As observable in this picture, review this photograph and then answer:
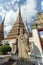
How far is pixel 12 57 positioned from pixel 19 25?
9074 millimetres

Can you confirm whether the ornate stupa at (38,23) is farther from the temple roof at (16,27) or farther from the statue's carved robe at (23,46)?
Answer: the temple roof at (16,27)

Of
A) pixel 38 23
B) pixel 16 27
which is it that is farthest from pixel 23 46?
pixel 16 27

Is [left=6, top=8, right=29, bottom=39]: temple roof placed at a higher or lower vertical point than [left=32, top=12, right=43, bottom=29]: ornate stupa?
higher

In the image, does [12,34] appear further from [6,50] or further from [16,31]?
[6,50]

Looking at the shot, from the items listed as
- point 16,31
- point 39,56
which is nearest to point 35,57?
point 39,56

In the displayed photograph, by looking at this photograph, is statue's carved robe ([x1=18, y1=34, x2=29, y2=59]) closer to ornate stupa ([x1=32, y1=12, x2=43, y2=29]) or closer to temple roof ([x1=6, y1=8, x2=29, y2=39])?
ornate stupa ([x1=32, y1=12, x2=43, y2=29])

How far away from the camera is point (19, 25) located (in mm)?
24797

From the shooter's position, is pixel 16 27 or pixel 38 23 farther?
pixel 16 27

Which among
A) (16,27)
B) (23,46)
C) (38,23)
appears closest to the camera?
(38,23)

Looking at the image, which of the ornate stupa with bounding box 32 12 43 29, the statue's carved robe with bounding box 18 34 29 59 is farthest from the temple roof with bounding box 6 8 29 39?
the ornate stupa with bounding box 32 12 43 29

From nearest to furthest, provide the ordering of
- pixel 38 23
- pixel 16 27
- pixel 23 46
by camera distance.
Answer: pixel 38 23 → pixel 23 46 → pixel 16 27


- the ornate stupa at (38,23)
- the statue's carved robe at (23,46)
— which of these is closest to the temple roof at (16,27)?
the statue's carved robe at (23,46)

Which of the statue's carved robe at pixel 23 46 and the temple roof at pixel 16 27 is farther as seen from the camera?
the temple roof at pixel 16 27

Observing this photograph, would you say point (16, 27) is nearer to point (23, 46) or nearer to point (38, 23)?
point (23, 46)
